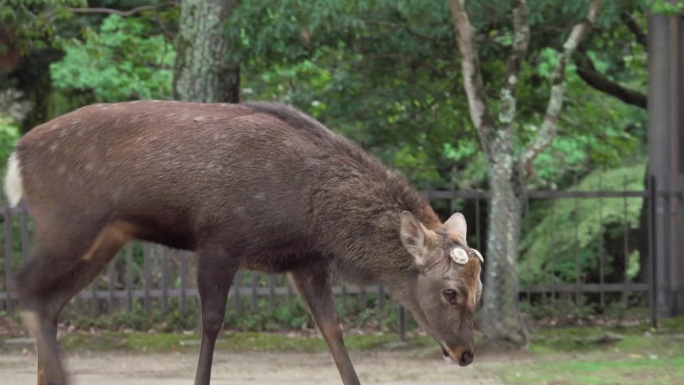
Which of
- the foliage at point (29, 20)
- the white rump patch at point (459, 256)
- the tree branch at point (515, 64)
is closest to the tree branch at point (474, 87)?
the tree branch at point (515, 64)

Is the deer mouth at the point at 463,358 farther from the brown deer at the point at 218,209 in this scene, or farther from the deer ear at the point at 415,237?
the deer ear at the point at 415,237

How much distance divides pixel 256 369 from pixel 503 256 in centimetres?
256

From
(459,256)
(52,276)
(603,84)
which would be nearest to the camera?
(459,256)

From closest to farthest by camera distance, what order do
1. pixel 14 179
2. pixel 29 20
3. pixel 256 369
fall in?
pixel 14 179
pixel 256 369
pixel 29 20

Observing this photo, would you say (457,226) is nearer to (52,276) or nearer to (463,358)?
(463,358)

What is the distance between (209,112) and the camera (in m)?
8.19

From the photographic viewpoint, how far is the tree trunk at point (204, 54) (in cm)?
1325

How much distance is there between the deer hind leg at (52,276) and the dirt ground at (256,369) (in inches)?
71.7

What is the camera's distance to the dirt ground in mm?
10031

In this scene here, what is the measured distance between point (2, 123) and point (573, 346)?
328 inches

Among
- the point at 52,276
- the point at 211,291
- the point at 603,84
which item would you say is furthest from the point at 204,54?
the point at 211,291

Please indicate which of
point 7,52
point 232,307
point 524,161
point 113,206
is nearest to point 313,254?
point 113,206

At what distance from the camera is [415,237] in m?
7.69

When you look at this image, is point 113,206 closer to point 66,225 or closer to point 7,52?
point 66,225
